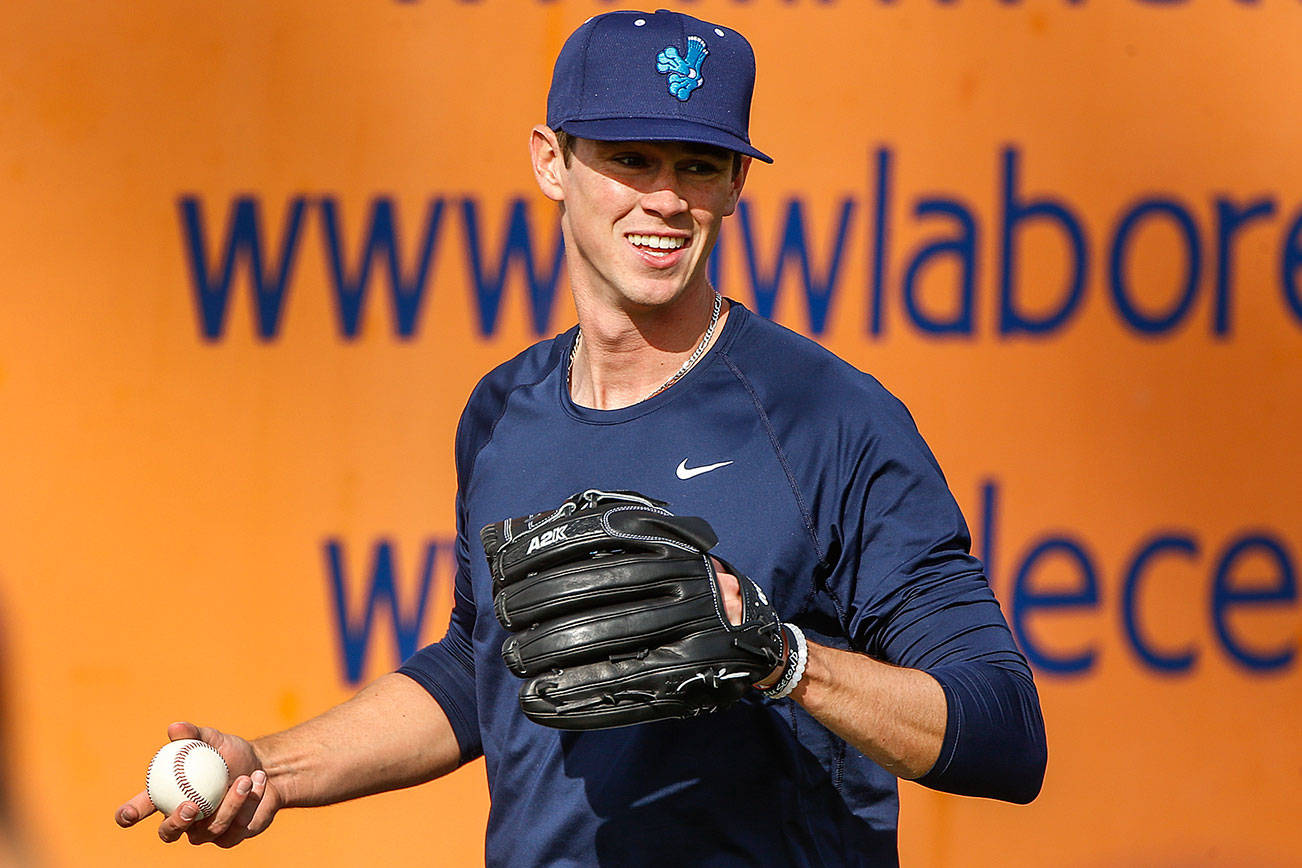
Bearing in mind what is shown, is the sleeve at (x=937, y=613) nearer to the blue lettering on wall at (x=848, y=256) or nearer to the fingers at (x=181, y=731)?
the fingers at (x=181, y=731)

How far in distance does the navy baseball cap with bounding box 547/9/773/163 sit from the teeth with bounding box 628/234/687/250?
14 centimetres

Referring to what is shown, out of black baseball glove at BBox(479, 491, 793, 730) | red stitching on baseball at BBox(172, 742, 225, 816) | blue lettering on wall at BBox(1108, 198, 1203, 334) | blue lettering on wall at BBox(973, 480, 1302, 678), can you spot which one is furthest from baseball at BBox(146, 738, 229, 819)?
blue lettering on wall at BBox(1108, 198, 1203, 334)

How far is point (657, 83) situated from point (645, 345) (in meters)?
0.36

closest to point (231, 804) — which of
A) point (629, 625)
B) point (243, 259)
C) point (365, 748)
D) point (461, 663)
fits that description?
point (365, 748)

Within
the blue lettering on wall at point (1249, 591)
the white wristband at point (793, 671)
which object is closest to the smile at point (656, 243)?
the white wristband at point (793, 671)

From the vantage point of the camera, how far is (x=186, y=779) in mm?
1855

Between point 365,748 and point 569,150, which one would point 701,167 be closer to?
point 569,150

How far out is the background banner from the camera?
3049mm

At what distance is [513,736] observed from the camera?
72.7 inches

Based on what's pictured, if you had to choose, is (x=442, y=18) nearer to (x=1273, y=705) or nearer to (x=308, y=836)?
(x=308, y=836)

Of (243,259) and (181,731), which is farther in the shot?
(243,259)

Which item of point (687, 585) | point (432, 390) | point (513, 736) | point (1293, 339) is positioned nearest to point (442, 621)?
point (432, 390)

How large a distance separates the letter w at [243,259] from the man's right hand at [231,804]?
4.45 ft

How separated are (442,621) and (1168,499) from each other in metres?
1.64
